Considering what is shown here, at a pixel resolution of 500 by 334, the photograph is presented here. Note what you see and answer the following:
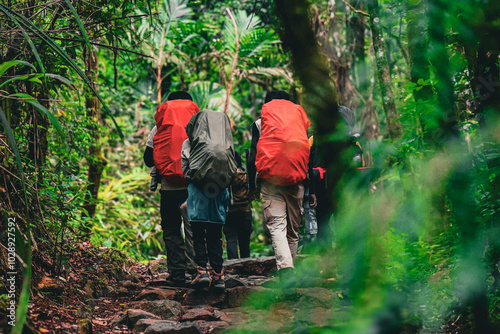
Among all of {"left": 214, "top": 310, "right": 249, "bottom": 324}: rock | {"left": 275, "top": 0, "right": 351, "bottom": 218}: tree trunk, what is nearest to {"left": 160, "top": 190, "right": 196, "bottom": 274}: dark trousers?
{"left": 214, "top": 310, "right": 249, "bottom": 324}: rock

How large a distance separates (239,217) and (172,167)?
2.15 meters

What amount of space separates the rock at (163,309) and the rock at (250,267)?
6.80ft

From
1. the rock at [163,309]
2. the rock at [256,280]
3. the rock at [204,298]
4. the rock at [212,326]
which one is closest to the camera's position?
the rock at [212,326]

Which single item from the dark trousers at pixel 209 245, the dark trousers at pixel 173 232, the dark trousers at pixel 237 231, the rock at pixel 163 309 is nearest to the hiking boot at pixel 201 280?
the dark trousers at pixel 209 245

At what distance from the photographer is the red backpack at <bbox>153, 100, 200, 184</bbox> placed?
4.98 meters

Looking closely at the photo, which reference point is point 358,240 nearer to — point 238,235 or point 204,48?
point 238,235

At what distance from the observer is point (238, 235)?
7191mm

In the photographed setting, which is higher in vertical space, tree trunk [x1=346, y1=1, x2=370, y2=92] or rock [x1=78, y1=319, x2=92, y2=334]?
tree trunk [x1=346, y1=1, x2=370, y2=92]

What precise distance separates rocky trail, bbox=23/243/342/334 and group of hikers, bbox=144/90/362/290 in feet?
0.82

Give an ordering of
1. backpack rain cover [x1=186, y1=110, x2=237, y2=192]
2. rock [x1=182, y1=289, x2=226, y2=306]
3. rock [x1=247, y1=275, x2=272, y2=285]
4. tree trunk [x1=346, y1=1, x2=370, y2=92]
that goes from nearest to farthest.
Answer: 1. backpack rain cover [x1=186, y1=110, x2=237, y2=192]
2. rock [x1=182, y1=289, x2=226, y2=306]
3. rock [x1=247, y1=275, x2=272, y2=285]
4. tree trunk [x1=346, y1=1, x2=370, y2=92]

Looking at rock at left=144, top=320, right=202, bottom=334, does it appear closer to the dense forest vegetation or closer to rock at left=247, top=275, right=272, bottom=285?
the dense forest vegetation

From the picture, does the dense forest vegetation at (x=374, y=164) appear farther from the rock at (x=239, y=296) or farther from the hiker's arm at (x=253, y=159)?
the hiker's arm at (x=253, y=159)

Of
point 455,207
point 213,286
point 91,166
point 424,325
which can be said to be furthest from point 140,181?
point 455,207

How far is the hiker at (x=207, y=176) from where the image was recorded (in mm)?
4562
